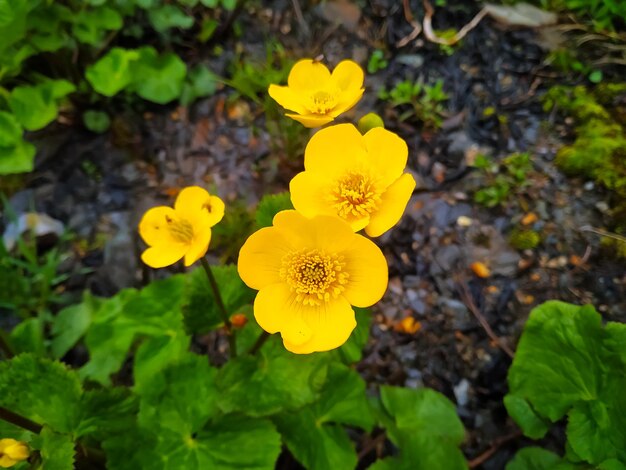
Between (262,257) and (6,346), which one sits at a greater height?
(262,257)

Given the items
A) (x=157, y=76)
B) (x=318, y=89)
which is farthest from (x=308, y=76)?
(x=157, y=76)

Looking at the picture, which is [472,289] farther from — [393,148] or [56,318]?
[56,318]

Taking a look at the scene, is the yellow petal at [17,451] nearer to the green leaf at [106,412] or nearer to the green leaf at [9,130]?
the green leaf at [106,412]

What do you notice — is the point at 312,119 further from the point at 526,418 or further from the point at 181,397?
the point at 526,418

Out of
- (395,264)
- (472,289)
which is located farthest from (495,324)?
(395,264)

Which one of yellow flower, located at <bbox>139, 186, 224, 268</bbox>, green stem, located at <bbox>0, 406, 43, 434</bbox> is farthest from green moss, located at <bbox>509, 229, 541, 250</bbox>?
green stem, located at <bbox>0, 406, 43, 434</bbox>

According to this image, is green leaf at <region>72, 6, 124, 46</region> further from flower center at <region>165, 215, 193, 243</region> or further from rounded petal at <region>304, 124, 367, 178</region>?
rounded petal at <region>304, 124, 367, 178</region>
